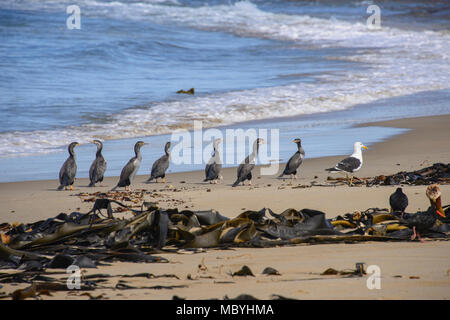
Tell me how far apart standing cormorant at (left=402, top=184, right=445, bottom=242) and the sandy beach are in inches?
8.2

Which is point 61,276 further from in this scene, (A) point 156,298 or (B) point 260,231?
(B) point 260,231

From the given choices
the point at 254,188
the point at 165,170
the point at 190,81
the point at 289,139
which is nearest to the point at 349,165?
the point at 254,188

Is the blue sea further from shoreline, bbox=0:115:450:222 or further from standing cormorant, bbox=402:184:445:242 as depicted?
standing cormorant, bbox=402:184:445:242

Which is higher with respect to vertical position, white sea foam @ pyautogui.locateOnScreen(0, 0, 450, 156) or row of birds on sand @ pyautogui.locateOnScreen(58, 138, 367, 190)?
white sea foam @ pyautogui.locateOnScreen(0, 0, 450, 156)

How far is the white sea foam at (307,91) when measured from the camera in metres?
13.5

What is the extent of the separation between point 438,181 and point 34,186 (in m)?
5.53

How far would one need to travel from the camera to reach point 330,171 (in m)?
8.88

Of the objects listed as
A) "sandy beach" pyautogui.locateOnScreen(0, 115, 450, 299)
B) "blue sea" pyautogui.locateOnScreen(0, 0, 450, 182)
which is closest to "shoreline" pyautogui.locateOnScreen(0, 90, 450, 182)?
"blue sea" pyautogui.locateOnScreen(0, 0, 450, 182)

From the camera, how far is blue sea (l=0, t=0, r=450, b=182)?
12.7 metres

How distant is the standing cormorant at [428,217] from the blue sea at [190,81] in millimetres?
5477

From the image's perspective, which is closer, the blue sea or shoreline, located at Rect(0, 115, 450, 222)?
shoreline, located at Rect(0, 115, 450, 222)

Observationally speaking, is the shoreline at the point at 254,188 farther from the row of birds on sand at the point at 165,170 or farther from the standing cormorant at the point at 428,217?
the standing cormorant at the point at 428,217

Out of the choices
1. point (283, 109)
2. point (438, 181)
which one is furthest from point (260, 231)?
point (283, 109)

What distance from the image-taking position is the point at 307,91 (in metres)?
18.0
